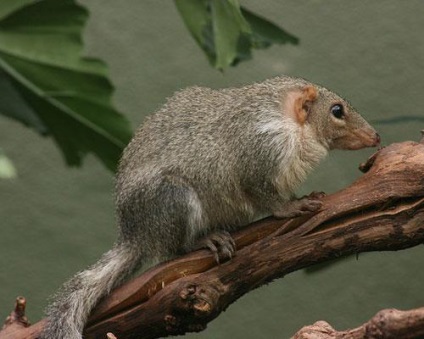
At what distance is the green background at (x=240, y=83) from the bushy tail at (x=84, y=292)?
2.01 meters

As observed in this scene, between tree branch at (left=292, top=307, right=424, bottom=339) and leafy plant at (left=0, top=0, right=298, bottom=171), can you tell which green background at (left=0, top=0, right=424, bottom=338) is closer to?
leafy plant at (left=0, top=0, right=298, bottom=171)

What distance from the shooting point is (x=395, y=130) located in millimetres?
5469

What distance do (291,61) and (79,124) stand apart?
5.24ft

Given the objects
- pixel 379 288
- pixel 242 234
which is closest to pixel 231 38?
pixel 242 234

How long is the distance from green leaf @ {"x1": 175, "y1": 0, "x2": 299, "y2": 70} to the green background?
0.96 meters

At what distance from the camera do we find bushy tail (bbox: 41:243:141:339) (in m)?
3.46

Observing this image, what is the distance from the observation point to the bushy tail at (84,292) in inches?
136

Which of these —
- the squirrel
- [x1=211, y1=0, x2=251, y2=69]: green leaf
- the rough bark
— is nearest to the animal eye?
the squirrel

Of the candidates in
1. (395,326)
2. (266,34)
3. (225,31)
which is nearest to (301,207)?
(395,326)

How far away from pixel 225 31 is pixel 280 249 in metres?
1.30

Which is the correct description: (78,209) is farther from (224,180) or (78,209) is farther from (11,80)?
(224,180)

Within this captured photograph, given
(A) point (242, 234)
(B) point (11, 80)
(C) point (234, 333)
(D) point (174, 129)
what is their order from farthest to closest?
1. (C) point (234, 333)
2. (B) point (11, 80)
3. (D) point (174, 129)
4. (A) point (242, 234)

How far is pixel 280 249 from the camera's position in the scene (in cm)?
331

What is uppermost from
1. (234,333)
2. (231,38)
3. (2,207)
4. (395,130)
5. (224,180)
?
(231,38)
